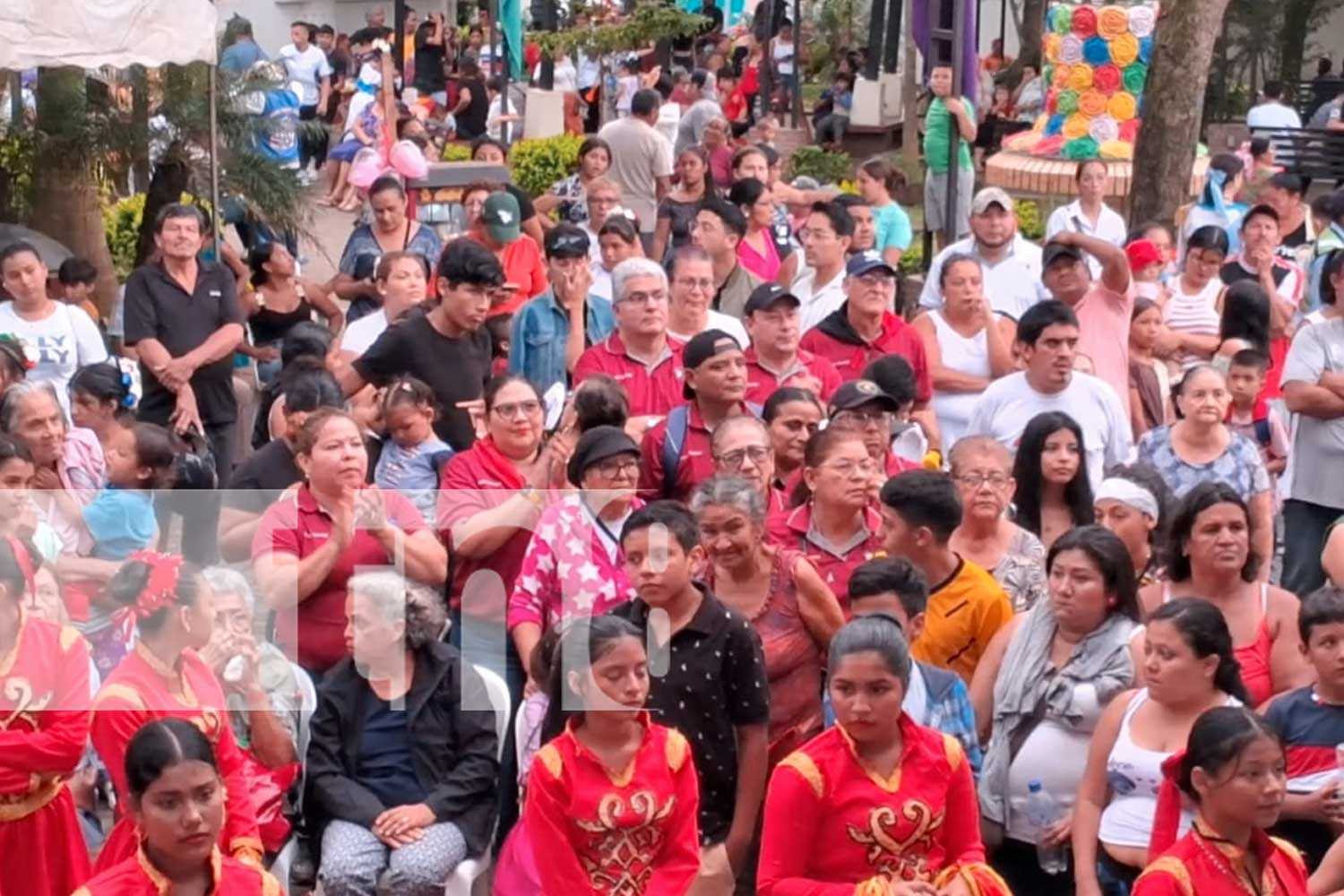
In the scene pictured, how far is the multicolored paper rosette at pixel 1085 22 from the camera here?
18.5 metres

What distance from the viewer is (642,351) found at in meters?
8.02

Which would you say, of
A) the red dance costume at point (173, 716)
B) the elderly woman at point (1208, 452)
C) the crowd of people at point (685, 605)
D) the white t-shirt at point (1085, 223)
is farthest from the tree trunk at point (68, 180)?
the red dance costume at point (173, 716)

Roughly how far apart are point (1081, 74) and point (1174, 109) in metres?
2.80

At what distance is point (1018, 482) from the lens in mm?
7074

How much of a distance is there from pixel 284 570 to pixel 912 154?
60.7 feet

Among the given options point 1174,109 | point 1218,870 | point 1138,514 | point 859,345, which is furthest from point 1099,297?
point 1174,109

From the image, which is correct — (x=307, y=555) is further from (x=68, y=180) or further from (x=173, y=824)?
(x=68, y=180)

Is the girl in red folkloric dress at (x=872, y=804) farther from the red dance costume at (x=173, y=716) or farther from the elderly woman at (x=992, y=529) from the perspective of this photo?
the elderly woman at (x=992, y=529)

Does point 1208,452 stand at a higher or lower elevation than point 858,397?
lower

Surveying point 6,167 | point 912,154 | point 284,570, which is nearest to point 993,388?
point 284,570

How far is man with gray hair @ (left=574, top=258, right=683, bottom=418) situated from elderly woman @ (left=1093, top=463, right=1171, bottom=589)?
1826mm

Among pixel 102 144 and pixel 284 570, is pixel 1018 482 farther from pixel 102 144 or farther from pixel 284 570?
pixel 102 144

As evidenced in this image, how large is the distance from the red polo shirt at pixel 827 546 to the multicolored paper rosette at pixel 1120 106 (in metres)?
12.8

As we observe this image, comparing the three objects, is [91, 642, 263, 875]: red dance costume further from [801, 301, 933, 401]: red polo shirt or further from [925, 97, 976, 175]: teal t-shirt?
[925, 97, 976, 175]: teal t-shirt
